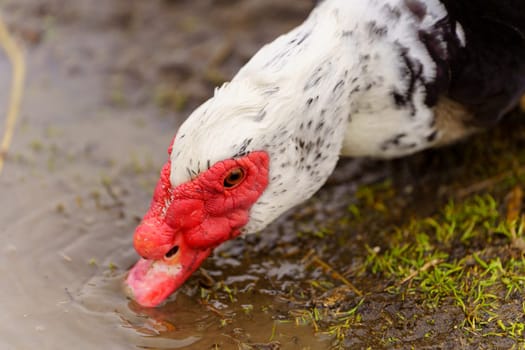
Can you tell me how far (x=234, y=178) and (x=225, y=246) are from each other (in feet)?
2.96

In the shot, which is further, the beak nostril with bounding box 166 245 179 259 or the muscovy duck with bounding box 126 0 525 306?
the beak nostril with bounding box 166 245 179 259

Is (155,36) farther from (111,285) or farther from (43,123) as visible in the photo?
(111,285)

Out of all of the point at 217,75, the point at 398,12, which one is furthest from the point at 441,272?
the point at 217,75

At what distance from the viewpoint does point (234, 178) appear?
3.40 meters

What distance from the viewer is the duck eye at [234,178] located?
11.1ft

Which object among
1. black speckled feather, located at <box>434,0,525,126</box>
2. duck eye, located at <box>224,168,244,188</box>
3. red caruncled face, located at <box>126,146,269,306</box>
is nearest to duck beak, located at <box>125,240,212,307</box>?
red caruncled face, located at <box>126,146,269,306</box>

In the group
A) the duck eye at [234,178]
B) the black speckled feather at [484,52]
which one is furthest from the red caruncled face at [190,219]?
the black speckled feather at [484,52]

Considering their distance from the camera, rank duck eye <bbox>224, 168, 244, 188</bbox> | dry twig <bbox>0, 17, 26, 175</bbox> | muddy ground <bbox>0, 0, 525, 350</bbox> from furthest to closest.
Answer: dry twig <bbox>0, 17, 26, 175</bbox>
muddy ground <bbox>0, 0, 525, 350</bbox>
duck eye <bbox>224, 168, 244, 188</bbox>

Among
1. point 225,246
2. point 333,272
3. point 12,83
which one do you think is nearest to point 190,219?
point 225,246

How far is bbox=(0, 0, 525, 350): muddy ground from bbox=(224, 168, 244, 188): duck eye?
696 mm

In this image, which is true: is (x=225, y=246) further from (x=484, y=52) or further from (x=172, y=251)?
(x=484, y=52)

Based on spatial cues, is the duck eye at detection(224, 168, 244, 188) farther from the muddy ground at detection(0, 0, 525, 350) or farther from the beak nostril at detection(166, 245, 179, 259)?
the muddy ground at detection(0, 0, 525, 350)

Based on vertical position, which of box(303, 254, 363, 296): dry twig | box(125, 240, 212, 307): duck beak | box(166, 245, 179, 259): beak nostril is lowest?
box(303, 254, 363, 296): dry twig

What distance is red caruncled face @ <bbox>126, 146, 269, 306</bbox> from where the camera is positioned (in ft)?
11.1
